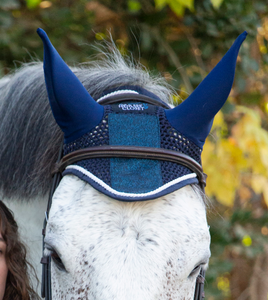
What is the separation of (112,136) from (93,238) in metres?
0.32

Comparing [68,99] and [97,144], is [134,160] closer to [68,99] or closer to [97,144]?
[97,144]

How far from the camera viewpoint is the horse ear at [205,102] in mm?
1121

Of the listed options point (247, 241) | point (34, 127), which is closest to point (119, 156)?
point (34, 127)

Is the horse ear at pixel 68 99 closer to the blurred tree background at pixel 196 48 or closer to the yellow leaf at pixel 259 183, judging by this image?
the blurred tree background at pixel 196 48

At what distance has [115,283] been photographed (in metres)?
0.94

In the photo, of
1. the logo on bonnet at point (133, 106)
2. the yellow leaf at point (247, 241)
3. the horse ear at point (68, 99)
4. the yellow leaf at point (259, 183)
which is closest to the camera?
the horse ear at point (68, 99)

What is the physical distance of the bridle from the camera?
3.71 ft

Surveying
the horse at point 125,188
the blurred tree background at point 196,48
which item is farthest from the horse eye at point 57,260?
the blurred tree background at point 196,48

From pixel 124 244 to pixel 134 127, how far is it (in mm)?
365

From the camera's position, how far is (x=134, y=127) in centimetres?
118

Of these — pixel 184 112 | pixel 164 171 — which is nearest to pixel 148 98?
pixel 184 112

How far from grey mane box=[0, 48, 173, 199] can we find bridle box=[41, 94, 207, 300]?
0.10 metres

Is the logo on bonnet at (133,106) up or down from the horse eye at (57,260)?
up

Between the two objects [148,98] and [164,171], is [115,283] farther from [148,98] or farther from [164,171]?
[148,98]
